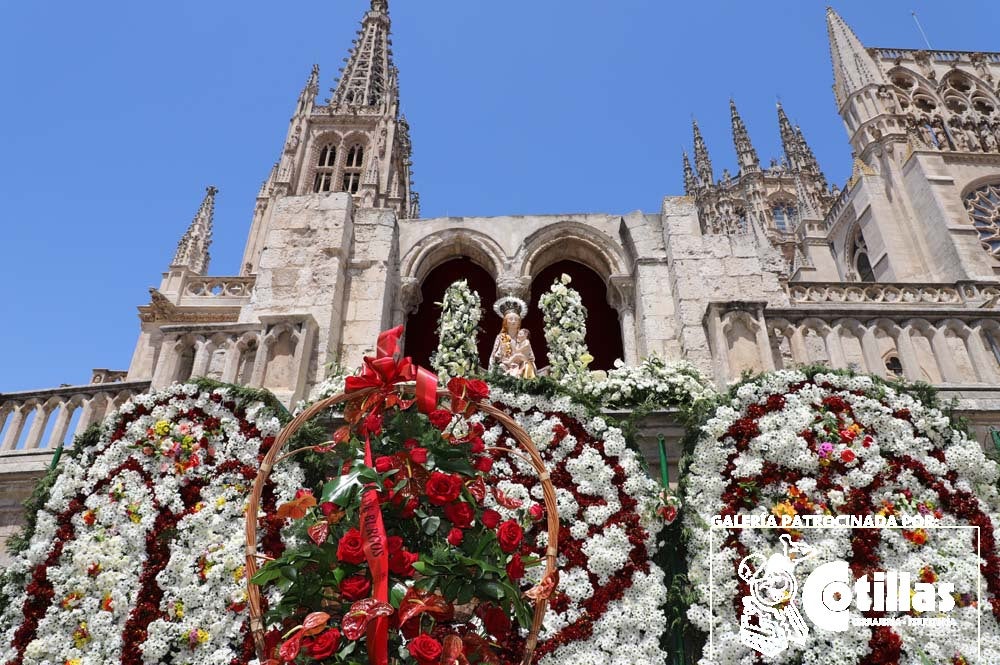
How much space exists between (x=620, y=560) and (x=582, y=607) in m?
0.43

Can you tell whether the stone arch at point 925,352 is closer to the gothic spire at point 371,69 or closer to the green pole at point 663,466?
the green pole at point 663,466

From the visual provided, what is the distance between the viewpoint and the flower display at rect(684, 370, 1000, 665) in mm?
4035

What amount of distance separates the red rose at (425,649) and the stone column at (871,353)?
5.93 m

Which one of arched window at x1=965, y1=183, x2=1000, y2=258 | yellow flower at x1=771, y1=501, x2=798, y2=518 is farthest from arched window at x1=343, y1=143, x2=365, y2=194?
yellow flower at x1=771, y1=501, x2=798, y2=518

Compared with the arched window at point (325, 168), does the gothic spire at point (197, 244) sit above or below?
below

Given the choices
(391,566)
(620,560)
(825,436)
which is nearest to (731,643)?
(620,560)

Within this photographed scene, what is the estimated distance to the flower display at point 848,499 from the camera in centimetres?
404

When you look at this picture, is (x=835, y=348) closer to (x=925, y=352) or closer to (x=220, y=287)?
(x=925, y=352)

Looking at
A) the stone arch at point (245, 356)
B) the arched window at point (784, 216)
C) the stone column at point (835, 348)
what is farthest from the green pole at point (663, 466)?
the arched window at point (784, 216)

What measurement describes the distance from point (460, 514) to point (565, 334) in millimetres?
4629

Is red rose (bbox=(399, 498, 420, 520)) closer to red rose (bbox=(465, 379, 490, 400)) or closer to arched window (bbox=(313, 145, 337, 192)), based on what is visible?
red rose (bbox=(465, 379, 490, 400))

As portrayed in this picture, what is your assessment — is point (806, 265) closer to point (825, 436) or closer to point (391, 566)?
point (825, 436)

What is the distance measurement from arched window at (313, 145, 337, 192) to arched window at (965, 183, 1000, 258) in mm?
44284

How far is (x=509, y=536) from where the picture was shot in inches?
121
